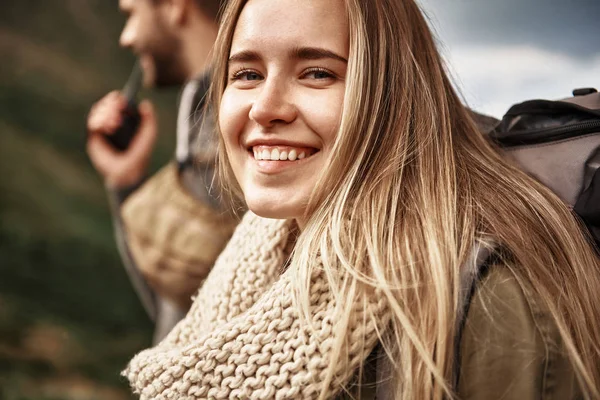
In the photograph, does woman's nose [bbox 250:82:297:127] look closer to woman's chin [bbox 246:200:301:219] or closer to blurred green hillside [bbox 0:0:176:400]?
woman's chin [bbox 246:200:301:219]

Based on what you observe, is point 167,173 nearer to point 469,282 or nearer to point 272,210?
point 272,210

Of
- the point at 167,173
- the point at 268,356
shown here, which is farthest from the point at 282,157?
the point at 167,173

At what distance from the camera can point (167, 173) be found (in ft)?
6.20

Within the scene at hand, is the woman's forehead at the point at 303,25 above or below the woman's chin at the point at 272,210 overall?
A: above

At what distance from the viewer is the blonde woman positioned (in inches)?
33.6

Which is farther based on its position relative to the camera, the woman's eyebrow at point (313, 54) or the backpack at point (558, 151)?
the woman's eyebrow at point (313, 54)

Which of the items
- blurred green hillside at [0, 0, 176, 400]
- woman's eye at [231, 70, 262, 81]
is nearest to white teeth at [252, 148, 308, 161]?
woman's eye at [231, 70, 262, 81]

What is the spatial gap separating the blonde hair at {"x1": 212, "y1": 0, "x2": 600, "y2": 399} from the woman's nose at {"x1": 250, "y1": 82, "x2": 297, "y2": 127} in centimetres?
11

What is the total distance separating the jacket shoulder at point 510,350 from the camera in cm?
83

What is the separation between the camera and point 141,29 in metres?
1.90

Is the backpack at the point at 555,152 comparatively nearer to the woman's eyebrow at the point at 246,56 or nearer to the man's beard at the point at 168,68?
the woman's eyebrow at the point at 246,56

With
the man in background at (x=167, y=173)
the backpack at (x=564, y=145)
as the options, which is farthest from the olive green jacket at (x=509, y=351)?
the man in background at (x=167, y=173)

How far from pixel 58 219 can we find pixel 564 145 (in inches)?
Result: 63.1

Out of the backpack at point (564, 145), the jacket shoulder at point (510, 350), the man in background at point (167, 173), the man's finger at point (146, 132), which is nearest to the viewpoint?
the jacket shoulder at point (510, 350)
